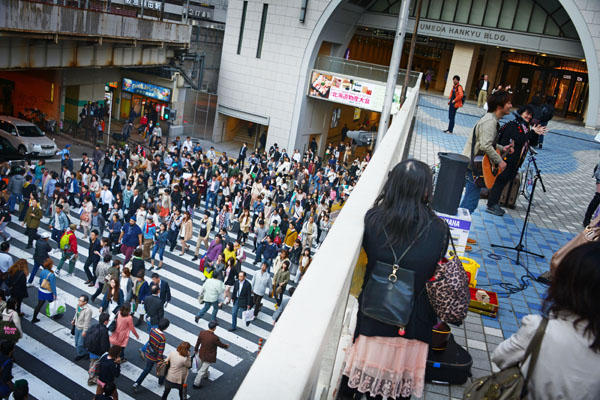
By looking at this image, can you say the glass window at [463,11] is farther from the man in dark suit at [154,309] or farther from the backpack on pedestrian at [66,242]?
the man in dark suit at [154,309]

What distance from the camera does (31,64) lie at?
21.3 meters

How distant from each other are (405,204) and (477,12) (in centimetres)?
3601

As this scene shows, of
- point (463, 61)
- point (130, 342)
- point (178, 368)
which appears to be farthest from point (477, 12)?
point (178, 368)

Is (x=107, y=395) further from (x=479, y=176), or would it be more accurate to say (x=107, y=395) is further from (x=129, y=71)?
(x=129, y=71)

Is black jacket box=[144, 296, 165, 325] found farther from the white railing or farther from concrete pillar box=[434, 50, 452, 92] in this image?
concrete pillar box=[434, 50, 452, 92]

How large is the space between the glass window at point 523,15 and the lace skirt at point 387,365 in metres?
36.0

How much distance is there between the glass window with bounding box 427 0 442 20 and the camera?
117 feet

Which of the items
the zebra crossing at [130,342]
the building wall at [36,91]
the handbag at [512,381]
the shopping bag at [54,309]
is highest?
the handbag at [512,381]

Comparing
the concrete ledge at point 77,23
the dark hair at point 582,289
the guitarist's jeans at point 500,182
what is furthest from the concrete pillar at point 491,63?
the dark hair at point 582,289

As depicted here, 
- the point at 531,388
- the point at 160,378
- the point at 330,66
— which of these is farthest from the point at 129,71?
the point at 531,388

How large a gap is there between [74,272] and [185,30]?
2169 centimetres

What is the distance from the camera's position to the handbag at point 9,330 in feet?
30.9

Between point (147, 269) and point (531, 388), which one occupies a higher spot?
point (531, 388)

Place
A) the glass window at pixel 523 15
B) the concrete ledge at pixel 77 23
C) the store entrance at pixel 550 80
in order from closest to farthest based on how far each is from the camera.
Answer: the concrete ledge at pixel 77 23 → the store entrance at pixel 550 80 → the glass window at pixel 523 15
